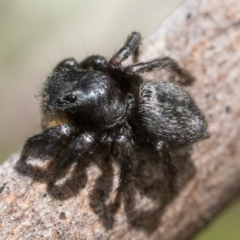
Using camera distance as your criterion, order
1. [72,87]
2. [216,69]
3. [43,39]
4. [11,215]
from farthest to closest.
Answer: [43,39], [216,69], [72,87], [11,215]

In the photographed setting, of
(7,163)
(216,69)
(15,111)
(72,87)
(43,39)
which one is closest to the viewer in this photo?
(7,163)

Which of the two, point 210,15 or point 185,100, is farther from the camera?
point 210,15

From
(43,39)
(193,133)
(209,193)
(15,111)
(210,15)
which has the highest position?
(43,39)

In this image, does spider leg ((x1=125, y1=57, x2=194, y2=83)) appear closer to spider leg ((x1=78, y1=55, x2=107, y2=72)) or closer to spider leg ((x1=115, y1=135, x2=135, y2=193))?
spider leg ((x1=78, y1=55, x2=107, y2=72))

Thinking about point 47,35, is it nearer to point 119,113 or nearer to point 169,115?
point 119,113

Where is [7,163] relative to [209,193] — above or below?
above

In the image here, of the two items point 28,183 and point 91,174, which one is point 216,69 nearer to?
point 91,174

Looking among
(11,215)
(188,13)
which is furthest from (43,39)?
(11,215)
